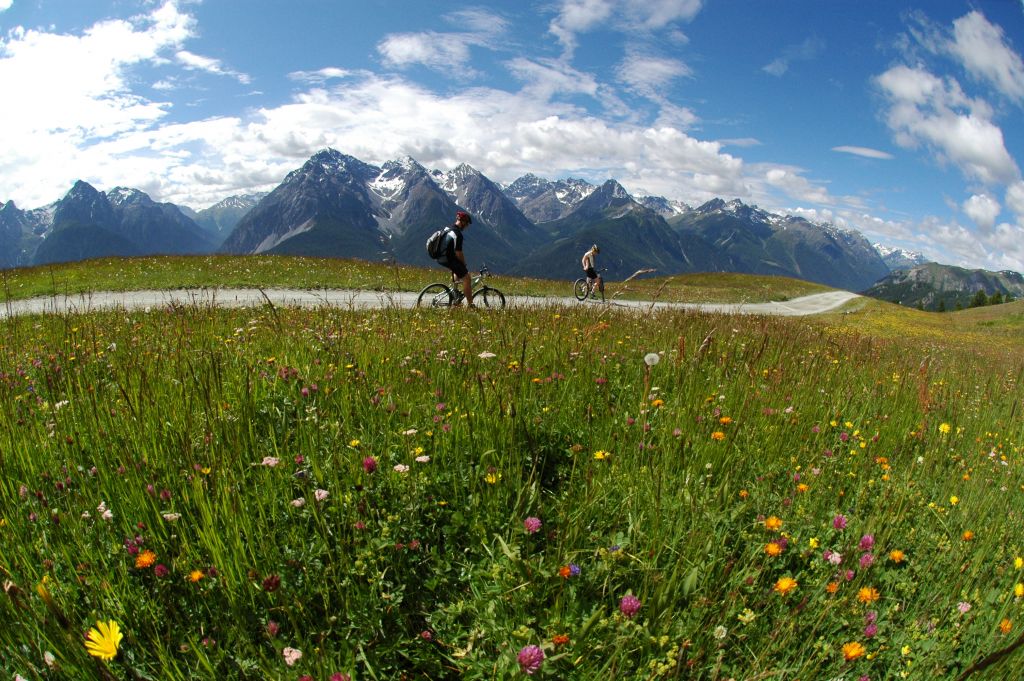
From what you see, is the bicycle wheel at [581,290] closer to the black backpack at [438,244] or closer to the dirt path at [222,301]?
the dirt path at [222,301]

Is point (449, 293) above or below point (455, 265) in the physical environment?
below

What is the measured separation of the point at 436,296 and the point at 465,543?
1139cm

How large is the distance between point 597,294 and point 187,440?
26.3 metres

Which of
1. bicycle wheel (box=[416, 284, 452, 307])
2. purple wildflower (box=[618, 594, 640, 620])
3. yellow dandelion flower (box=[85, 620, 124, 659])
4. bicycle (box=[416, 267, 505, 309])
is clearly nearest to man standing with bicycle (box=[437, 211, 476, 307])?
bicycle (box=[416, 267, 505, 309])

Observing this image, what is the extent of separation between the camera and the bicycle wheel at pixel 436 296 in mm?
13170

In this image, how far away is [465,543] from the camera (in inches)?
102

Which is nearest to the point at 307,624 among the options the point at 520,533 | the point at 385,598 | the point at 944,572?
the point at 385,598

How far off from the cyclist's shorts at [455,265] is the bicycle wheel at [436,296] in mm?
534

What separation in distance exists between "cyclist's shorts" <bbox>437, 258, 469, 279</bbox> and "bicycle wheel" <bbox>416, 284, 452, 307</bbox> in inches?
21.0

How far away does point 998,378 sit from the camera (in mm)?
10016

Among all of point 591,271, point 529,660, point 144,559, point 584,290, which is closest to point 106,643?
point 144,559

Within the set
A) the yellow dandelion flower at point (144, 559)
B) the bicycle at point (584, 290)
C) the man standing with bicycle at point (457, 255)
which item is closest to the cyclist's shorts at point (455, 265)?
the man standing with bicycle at point (457, 255)

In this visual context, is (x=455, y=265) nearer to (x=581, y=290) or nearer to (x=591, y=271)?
(x=591, y=271)

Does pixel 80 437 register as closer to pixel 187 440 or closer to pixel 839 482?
pixel 187 440
